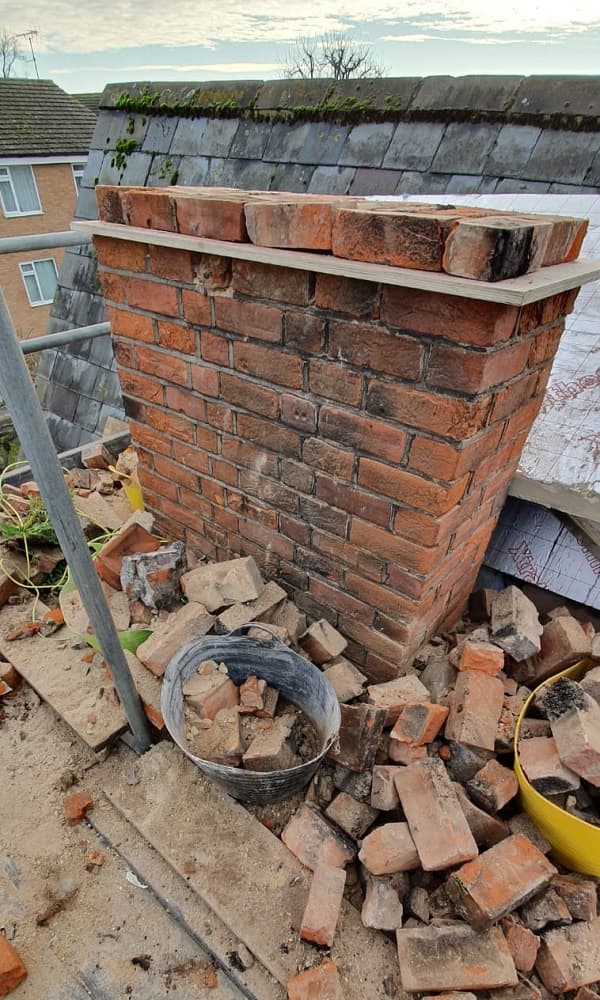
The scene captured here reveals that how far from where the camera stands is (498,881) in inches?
53.7

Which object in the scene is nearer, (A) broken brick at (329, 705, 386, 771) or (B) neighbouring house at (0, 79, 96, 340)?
(A) broken brick at (329, 705, 386, 771)

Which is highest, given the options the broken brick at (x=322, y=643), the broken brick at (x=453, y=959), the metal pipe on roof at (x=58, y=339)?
the metal pipe on roof at (x=58, y=339)

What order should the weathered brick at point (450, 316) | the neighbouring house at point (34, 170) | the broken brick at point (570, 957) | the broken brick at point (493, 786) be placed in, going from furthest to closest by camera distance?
the neighbouring house at point (34, 170)
the broken brick at point (493, 786)
the broken brick at point (570, 957)
the weathered brick at point (450, 316)

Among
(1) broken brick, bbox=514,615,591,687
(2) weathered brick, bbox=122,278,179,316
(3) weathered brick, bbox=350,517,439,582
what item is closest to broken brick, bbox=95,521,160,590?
(2) weathered brick, bbox=122,278,179,316

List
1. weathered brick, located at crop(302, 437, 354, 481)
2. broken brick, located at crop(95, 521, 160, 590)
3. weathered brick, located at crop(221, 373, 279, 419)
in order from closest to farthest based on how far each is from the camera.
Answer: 1. weathered brick, located at crop(302, 437, 354, 481)
2. weathered brick, located at crop(221, 373, 279, 419)
3. broken brick, located at crop(95, 521, 160, 590)

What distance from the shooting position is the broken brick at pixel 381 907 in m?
1.39

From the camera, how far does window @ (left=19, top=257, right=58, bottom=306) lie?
51.9 feet

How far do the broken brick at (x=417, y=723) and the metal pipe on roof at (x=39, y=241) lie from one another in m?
2.19

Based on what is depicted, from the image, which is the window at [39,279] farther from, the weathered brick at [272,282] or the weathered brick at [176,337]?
the weathered brick at [272,282]

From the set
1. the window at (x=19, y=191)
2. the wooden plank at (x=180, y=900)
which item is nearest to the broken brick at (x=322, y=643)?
the wooden plank at (x=180, y=900)

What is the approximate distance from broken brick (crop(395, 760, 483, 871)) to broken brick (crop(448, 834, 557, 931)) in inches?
1.7

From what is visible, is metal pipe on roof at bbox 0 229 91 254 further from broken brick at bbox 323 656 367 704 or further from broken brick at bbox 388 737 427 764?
broken brick at bbox 388 737 427 764

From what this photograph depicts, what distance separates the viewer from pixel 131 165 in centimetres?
392

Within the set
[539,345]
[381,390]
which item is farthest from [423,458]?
[539,345]
